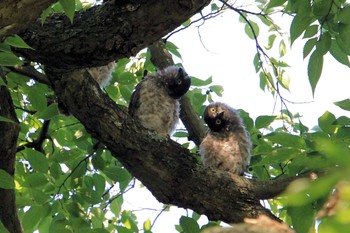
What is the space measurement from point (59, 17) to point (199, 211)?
3.72 ft

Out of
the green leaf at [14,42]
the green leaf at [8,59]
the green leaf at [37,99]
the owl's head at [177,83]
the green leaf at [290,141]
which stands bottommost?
the green leaf at [290,141]

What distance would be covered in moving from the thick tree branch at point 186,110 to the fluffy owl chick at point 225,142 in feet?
0.33

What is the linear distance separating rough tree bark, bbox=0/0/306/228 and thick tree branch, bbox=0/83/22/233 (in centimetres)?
46

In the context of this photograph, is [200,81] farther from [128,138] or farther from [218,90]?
[128,138]

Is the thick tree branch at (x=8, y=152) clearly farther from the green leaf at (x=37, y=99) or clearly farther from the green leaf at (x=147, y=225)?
the green leaf at (x=147, y=225)

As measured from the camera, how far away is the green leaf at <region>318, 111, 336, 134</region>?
2363 millimetres

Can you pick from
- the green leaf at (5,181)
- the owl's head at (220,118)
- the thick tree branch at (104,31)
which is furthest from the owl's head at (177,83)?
the green leaf at (5,181)

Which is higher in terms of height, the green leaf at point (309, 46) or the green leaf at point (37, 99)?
the green leaf at point (37, 99)

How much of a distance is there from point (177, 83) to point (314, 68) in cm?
210

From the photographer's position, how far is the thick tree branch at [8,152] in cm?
298

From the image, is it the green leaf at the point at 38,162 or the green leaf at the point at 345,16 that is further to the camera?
the green leaf at the point at 38,162

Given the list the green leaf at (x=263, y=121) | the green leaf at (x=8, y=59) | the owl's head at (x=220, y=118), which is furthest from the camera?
the owl's head at (x=220, y=118)

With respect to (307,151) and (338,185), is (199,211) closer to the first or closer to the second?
(307,151)

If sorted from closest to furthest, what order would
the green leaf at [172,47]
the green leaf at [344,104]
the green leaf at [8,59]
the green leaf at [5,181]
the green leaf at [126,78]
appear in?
the green leaf at [8,59] < the green leaf at [5,181] < the green leaf at [344,104] < the green leaf at [126,78] < the green leaf at [172,47]
